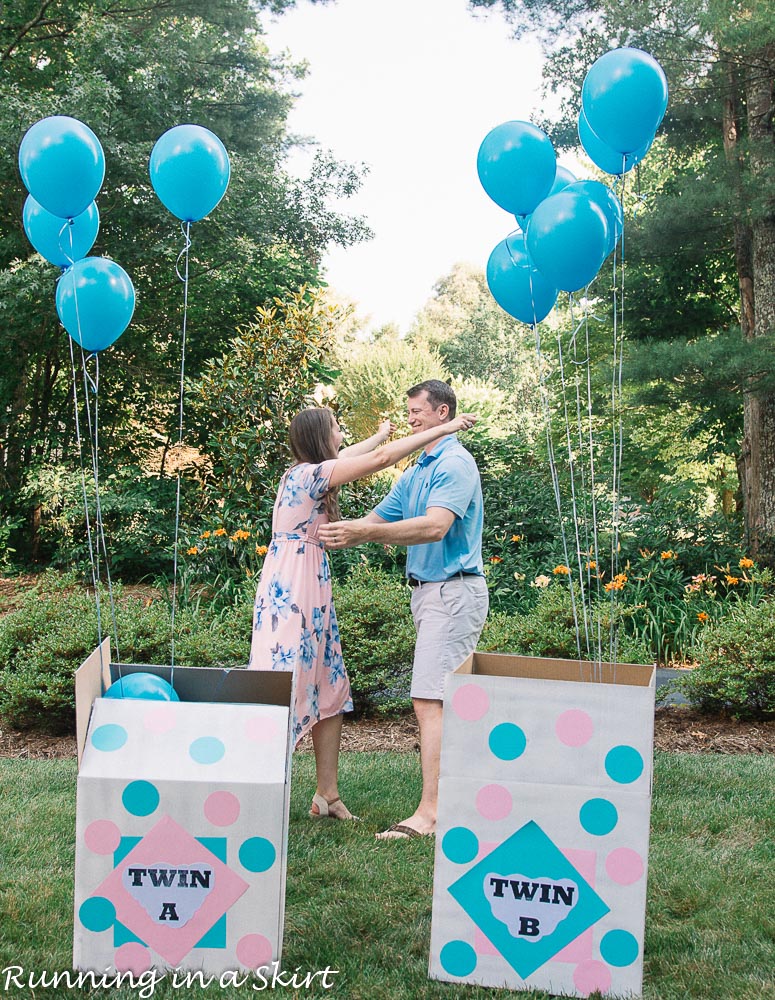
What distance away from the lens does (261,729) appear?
2.13 meters

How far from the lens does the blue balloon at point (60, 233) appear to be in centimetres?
329

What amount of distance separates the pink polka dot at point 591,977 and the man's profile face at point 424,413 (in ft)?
5.82

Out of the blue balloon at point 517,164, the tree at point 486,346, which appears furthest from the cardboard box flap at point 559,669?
the tree at point 486,346

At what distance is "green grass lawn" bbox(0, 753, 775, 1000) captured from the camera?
2.11 metres

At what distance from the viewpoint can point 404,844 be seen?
9.81 ft

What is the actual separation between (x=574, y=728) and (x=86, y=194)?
233 cm

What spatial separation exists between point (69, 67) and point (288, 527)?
8.84 meters

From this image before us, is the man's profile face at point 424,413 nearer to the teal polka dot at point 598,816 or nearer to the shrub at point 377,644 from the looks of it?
the teal polka dot at point 598,816

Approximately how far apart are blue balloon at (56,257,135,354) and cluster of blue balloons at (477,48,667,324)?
136 cm

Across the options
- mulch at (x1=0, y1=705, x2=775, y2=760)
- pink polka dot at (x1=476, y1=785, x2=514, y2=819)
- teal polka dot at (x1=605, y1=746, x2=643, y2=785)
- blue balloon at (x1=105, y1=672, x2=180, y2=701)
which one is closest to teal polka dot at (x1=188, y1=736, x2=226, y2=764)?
blue balloon at (x1=105, y1=672, x2=180, y2=701)

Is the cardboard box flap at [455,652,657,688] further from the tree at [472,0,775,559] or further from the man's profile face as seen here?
the tree at [472,0,775,559]

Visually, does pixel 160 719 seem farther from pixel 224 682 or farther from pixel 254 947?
pixel 254 947

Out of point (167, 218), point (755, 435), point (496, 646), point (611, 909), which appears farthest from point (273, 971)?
point (167, 218)

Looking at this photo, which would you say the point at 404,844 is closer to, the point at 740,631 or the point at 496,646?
the point at 496,646
